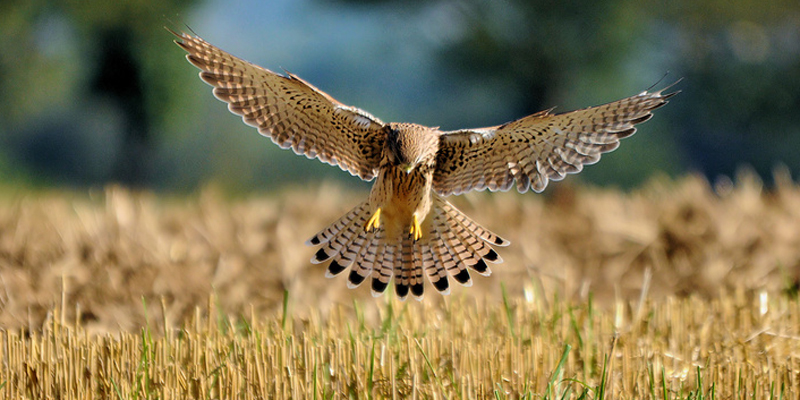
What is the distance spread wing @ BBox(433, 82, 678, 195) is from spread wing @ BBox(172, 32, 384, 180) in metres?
0.34

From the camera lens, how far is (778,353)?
11.3ft

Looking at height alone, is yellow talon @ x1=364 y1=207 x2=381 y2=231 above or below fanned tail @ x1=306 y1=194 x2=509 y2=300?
above

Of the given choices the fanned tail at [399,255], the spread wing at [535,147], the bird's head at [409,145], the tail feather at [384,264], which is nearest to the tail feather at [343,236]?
the fanned tail at [399,255]

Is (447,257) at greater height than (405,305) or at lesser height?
greater

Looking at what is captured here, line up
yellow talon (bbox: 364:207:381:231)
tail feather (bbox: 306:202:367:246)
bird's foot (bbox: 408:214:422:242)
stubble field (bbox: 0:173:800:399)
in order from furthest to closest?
1. tail feather (bbox: 306:202:367:246)
2. bird's foot (bbox: 408:214:422:242)
3. yellow talon (bbox: 364:207:381:231)
4. stubble field (bbox: 0:173:800:399)

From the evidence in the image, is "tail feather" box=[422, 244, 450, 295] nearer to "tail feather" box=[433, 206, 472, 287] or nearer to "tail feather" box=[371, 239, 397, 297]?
"tail feather" box=[433, 206, 472, 287]

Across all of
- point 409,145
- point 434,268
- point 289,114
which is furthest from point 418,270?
point 289,114

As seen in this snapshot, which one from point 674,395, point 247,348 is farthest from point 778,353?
point 247,348

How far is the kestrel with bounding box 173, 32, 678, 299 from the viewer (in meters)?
3.26

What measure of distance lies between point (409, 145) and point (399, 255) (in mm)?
701

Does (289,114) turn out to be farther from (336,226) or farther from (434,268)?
(434,268)

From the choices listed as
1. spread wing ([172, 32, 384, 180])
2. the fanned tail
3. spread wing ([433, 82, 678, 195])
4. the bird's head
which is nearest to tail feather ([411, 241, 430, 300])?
the fanned tail

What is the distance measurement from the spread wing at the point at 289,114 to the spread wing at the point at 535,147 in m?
0.34

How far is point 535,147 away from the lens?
3410 millimetres
